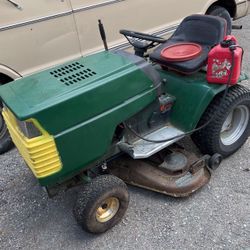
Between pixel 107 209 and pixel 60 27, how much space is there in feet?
5.69

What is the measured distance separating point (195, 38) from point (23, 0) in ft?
4.69

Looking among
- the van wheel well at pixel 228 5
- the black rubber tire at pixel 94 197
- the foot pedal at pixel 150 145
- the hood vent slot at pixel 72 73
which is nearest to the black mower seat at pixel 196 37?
the foot pedal at pixel 150 145

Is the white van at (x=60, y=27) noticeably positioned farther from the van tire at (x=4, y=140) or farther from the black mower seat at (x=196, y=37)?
the black mower seat at (x=196, y=37)

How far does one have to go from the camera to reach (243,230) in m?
2.25

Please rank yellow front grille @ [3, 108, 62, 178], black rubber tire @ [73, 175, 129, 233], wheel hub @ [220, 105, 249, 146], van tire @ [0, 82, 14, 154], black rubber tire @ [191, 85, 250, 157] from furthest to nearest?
van tire @ [0, 82, 14, 154] < wheel hub @ [220, 105, 249, 146] < black rubber tire @ [191, 85, 250, 157] < black rubber tire @ [73, 175, 129, 233] < yellow front grille @ [3, 108, 62, 178]

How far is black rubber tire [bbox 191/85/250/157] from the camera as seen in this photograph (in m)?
2.50

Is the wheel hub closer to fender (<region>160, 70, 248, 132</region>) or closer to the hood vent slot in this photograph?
fender (<region>160, 70, 248, 132</region>)

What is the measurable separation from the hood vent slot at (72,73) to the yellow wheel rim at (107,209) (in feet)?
2.44

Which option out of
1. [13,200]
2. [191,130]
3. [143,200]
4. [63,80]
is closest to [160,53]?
[191,130]

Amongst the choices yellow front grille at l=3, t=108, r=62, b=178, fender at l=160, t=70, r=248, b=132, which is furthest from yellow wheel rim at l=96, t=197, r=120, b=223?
fender at l=160, t=70, r=248, b=132

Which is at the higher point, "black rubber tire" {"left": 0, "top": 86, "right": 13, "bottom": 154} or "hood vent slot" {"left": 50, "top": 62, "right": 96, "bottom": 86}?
"hood vent slot" {"left": 50, "top": 62, "right": 96, "bottom": 86}

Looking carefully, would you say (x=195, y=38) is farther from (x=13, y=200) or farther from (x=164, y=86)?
(x=13, y=200)

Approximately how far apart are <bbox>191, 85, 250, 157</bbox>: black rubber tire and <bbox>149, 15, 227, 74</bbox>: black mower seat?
1.05 feet

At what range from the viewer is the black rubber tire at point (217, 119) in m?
2.50
